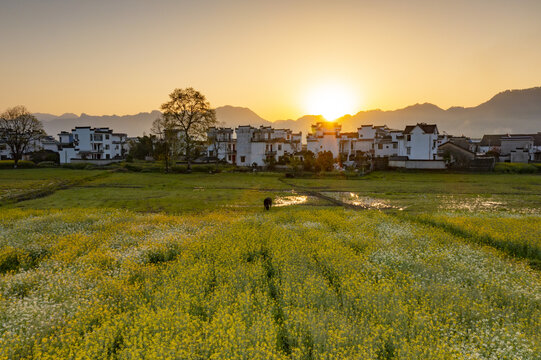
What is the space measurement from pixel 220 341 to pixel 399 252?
11714mm

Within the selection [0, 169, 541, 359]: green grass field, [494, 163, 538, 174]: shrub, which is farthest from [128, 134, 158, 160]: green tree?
[494, 163, 538, 174]: shrub

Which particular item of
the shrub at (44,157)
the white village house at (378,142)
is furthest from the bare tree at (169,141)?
the shrub at (44,157)

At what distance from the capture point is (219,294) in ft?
35.8

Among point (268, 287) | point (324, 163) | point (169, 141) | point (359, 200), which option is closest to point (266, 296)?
point (268, 287)

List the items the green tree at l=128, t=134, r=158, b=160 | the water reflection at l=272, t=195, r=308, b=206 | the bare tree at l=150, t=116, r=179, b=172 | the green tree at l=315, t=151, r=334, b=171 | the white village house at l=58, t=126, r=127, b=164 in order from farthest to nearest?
1. the green tree at l=128, t=134, r=158, b=160
2. the white village house at l=58, t=126, r=127, b=164
3. the bare tree at l=150, t=116, r=179, b=172
4. the green tree at l=315, t=151, r=334, b=171
5. the water reflection at l=272, t=195, r=308, b=206

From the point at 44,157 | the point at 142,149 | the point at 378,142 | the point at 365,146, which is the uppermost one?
the point at 378,142

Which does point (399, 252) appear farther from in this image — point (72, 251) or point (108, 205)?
point (108, 205)

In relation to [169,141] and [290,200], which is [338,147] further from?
[290,200]

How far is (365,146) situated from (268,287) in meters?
97.0

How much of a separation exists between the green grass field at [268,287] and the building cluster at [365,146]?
6317 centimetres

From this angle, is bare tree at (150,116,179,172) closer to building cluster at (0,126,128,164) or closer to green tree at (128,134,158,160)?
green tree at (128,134,158,160)

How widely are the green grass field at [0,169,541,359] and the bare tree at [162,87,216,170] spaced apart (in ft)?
164

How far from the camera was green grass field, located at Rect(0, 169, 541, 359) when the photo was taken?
8227 mm

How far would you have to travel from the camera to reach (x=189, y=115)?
2985 inches
